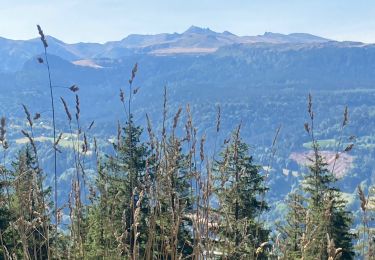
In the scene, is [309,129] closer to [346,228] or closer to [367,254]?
[367,254]

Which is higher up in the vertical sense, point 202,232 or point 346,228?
point 202,232

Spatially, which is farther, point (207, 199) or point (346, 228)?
point (346, 228)

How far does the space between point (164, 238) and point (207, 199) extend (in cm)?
34

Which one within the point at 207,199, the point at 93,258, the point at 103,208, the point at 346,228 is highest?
the point at 207,199

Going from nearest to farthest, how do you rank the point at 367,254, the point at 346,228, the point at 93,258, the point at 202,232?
1. the point at 367,254
2. the point at 202,232
3. the point at 93,258
4. the point at 346,228

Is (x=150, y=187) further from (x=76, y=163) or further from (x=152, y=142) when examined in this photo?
(x=76, y=163)

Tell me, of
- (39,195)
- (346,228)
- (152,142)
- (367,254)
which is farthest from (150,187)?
(346,228)

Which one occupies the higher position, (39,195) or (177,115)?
(177,115)

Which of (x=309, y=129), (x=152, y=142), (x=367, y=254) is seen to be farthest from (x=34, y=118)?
(x=367, y=254)

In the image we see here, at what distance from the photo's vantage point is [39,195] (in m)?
2.94

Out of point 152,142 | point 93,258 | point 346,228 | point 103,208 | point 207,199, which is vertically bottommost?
point 346,228

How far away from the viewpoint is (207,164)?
3.42 meters

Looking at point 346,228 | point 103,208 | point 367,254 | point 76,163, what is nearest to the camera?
point 367,254

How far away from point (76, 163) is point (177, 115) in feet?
2.31
